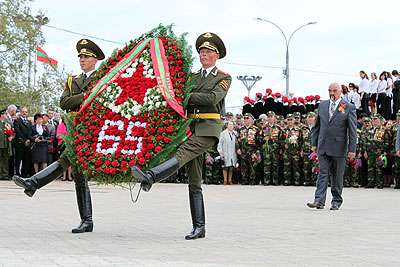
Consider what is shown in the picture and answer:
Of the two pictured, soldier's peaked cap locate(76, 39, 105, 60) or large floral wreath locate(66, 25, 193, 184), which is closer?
large floral wreath locate(66, 25, 193, 184)

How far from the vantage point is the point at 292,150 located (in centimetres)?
1884

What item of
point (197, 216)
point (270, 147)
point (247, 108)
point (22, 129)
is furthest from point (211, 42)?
point (247, 108)

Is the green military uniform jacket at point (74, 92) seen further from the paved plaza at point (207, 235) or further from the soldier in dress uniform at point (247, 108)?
the soldier in dress uniform at point (247, 108)

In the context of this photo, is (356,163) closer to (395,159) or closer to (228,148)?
(395,159)

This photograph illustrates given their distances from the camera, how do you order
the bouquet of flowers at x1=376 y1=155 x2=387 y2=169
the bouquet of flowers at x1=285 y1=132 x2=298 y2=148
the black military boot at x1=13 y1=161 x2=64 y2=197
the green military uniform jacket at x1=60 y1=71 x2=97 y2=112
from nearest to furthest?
the black military boot at x1=13 y1=161 x2=64 y2=197 → the green military uniform jacket at x1=60 y1=71 x2=97 y2=112 → the bouquet of flowers at x1=376 y1=155 x2=387 y2=169 → the bouquet of flowers at x1=285 y1=132 x2=298 y2=148

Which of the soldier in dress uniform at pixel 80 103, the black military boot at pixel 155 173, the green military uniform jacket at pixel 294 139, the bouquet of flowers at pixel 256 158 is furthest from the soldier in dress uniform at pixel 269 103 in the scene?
the black military boot at pixel 155 173

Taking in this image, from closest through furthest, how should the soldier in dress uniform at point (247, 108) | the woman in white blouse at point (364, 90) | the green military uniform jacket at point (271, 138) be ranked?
the green military uniform jacket at point (271, 138), the soldier in dress uniform at point (247, 108), the woman in white blouse at point (364, 90)

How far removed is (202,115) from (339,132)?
177 inches

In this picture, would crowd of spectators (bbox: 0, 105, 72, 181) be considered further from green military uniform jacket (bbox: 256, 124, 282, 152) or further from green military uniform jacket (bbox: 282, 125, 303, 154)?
green military uniform jacket (bbox: 282, 125, 303, 154)

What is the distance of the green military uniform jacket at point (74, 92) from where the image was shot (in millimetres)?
7605

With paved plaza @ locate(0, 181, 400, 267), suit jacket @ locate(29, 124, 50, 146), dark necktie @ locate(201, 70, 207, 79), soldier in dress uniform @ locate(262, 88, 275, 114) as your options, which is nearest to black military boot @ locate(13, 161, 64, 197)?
paved plaza @ locate(0, 181, 400, 267)

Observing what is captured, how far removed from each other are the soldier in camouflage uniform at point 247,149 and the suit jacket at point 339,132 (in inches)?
322

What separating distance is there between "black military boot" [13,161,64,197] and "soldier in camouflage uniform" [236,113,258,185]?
12319 millimetres

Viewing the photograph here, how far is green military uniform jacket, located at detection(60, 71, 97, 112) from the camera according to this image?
761cm
